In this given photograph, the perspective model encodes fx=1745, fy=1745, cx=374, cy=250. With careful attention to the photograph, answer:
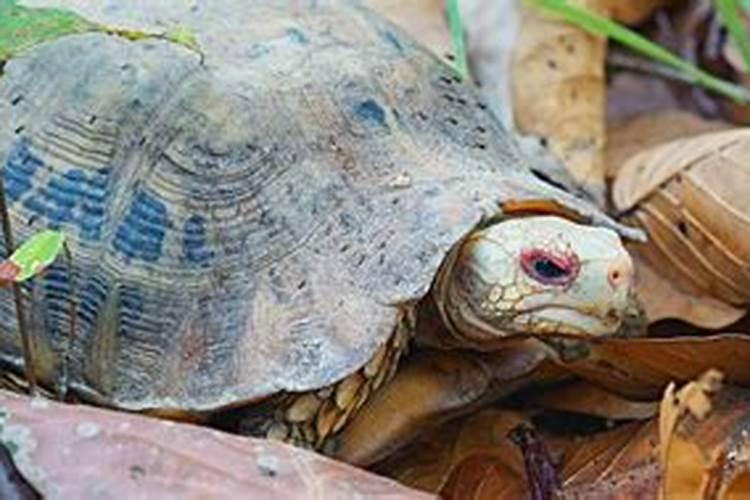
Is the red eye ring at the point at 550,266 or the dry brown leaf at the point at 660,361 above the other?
the red eye ring at the point at 550,266

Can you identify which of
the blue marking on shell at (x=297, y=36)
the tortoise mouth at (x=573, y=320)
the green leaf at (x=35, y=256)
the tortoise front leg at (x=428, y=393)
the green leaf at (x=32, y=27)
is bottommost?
the tortoise front leg at (x=428, y=393)

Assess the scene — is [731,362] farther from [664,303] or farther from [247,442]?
[247,442]

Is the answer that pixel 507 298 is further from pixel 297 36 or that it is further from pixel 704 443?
pixel 297 36

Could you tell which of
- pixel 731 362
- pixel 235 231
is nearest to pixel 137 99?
pixel 235 231

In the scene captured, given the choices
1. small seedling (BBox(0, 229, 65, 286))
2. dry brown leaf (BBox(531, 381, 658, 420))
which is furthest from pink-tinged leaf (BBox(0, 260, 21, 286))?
dry brown leaf (BBox(531, 381, 658, 420))

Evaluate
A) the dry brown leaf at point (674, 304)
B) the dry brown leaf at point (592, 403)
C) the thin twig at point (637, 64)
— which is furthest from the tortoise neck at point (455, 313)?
the thin twig at point (637, 64)

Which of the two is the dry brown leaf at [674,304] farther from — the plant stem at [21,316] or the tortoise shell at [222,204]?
the plant stem at [21,316]

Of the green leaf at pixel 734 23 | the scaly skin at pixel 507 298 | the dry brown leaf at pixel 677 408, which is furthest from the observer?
the green leaf at pixel 734 23
